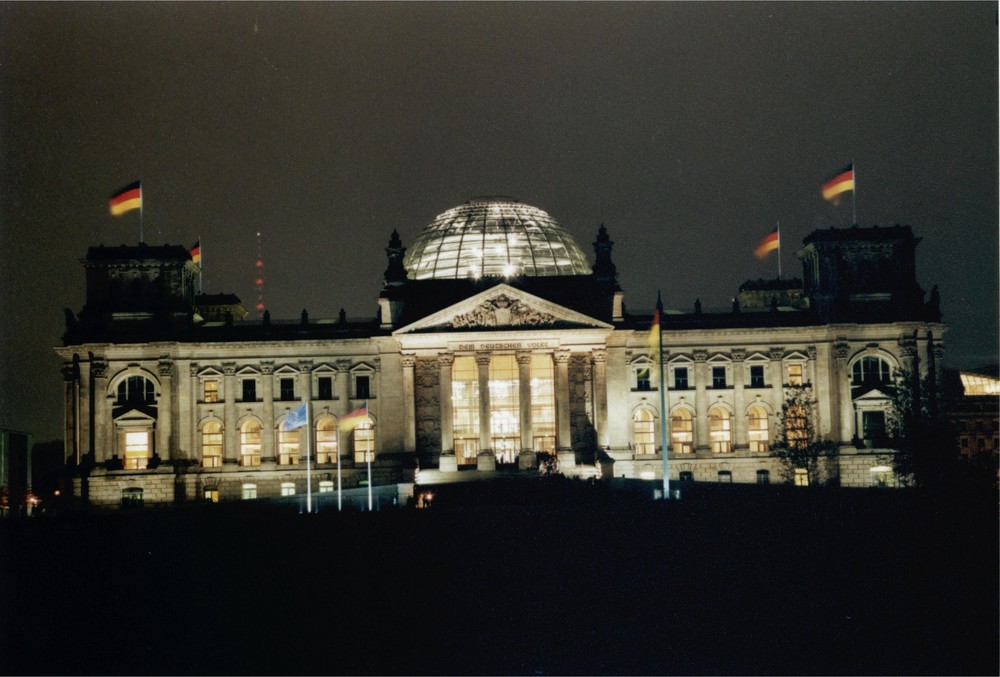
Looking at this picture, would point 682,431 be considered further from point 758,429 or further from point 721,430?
point 758,429

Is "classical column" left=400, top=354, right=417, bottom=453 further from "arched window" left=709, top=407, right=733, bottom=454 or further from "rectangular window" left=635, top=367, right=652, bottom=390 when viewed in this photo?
"arched window" left=709, top=407, right=733, bottom=454

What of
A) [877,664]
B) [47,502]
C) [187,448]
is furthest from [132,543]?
[47,502]

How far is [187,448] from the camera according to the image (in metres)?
108

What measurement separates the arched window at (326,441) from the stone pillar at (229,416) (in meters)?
6.00

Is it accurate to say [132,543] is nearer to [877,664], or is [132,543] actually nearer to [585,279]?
[877,664]

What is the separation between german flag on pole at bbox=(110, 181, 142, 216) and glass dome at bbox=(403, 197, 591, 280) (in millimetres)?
24629

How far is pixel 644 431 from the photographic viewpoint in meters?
108

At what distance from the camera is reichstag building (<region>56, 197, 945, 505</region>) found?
10481 centimetres

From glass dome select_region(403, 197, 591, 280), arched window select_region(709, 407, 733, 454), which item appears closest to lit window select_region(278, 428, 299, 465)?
glass dome select_region(403, 197, 591, 280)

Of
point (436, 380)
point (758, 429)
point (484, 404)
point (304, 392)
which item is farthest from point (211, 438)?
point (758, 429)

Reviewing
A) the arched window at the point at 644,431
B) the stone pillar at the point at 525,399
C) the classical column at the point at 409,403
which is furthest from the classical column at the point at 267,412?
the arched window at the point at 644,431

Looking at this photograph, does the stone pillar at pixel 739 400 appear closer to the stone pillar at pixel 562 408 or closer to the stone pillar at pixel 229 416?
the stone pillar at pixel 562 408

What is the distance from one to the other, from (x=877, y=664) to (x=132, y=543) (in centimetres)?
3172

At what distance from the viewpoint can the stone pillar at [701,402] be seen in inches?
4220
